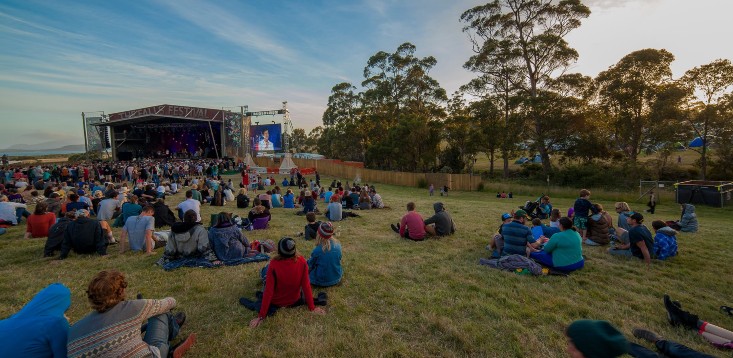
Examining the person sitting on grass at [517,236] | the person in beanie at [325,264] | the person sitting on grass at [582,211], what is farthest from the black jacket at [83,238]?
the person sitting on grass at [582,211]

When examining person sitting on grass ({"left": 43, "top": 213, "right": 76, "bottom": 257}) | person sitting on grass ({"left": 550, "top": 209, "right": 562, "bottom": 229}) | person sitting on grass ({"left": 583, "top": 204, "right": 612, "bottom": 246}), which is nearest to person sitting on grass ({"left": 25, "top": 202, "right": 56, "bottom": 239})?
person sitting on grass ({"left": 43, "top": 213, "right": 76, "bottom": 257})

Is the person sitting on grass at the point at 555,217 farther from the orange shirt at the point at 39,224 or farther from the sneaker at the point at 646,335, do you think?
the orange shirt at the point at 39,224

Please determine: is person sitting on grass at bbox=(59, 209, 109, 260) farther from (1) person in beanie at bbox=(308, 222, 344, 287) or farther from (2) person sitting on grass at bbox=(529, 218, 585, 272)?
(2) person sitting on grass at bbox=(529, 218, 585, 272)

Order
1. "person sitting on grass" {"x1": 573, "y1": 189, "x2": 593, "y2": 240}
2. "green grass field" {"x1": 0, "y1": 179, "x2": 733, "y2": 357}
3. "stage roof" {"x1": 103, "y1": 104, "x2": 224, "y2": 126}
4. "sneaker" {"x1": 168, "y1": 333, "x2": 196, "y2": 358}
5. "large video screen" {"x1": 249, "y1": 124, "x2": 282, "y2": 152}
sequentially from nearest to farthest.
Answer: "sneaker" {"x1": 168, "y1": 333, "x2": 196, "y2": 358} → "green grass field" {"x1": 0, "y1": 179, "x2": 733, "y2": 357} → "person sitting on grass" {"x1": 573, "y1": 189, "x2": 593, "y2": 240} → "stage roof" {"x1": 103, "y1": 104, "x2": 224, "y2": 126} → "large video screen" {"x1": 249, "y1": 124, "x2": 282, "y2": 152}

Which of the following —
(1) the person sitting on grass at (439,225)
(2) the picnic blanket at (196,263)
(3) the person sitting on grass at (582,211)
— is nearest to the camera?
(2) the picnic blanket at (196,263)

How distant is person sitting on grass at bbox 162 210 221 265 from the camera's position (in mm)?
6059

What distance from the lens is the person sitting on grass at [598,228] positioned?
7.54 metres

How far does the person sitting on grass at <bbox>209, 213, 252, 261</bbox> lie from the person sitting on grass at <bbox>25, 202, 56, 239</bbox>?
16.5 ft

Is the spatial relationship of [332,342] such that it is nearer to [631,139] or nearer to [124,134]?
[631,139]

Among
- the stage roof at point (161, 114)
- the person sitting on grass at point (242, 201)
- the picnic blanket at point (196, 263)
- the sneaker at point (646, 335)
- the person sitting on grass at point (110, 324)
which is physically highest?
the stage roof at point (161, 114)

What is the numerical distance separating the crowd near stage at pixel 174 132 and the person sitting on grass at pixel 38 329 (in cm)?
3846

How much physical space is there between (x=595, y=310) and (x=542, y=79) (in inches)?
1133

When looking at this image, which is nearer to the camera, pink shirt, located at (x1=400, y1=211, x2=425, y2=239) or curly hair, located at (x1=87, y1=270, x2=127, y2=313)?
curly hair, located at (x1=87, y1=270, x2=127, y2=313)

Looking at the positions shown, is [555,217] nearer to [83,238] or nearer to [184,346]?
[184,346]
